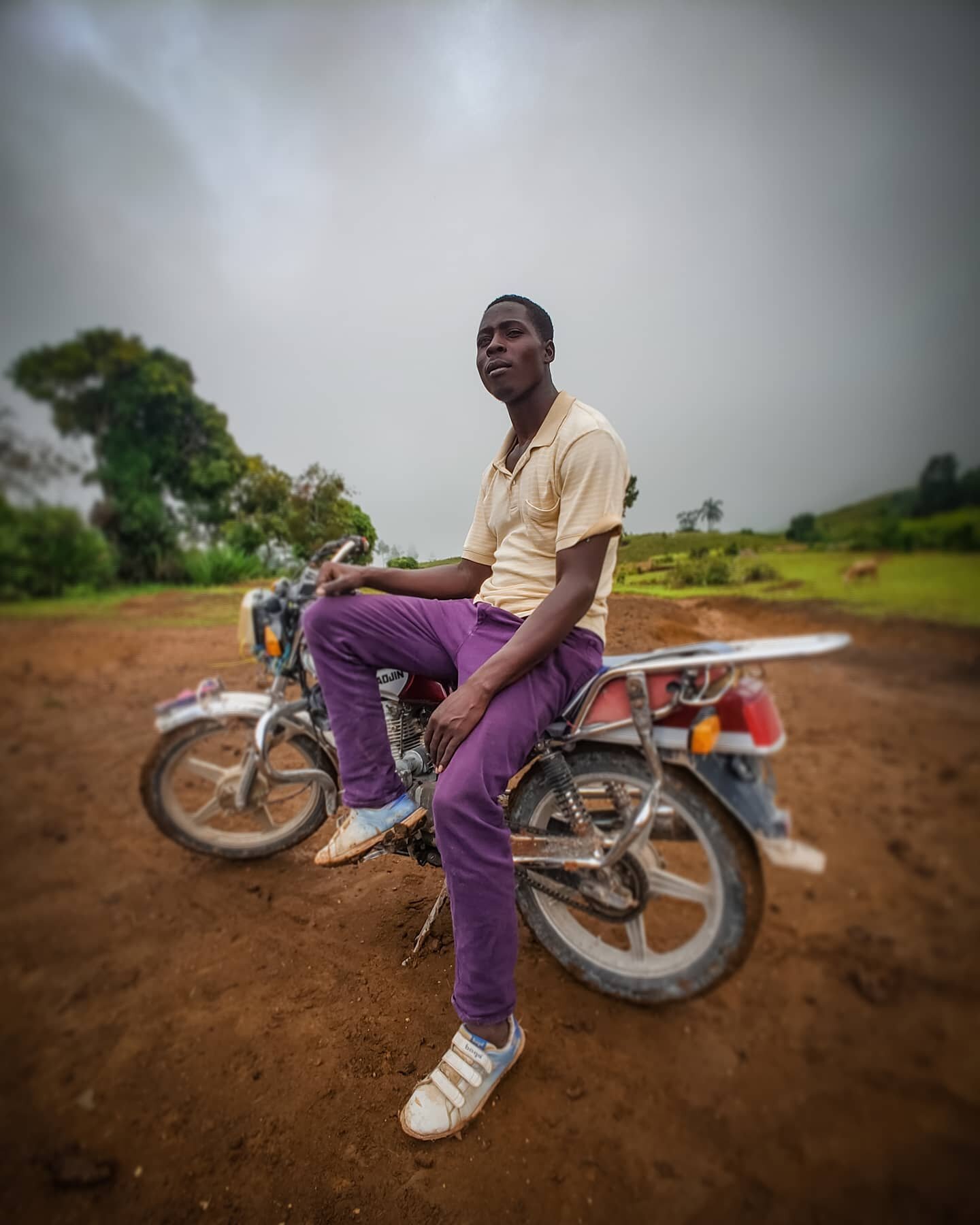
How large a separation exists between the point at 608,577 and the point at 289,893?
2.02 metres

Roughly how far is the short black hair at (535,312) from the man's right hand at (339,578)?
93 centimetres

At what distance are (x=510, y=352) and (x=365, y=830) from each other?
1.55 metres

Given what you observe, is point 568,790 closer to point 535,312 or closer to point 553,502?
point 553,502

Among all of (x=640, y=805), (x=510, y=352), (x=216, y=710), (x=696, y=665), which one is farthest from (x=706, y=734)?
(x=216, y=710)

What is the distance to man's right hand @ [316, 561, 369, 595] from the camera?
1.57 meters

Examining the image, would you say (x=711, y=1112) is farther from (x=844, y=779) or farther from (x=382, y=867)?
(x=382, y=867)

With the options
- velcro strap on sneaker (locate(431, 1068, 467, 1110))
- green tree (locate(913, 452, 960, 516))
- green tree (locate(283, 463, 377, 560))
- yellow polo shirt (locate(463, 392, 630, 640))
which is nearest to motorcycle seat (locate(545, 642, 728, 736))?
yellow polo shirt (locate(463, 392, 630, 640))

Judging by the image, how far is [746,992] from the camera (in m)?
1.23

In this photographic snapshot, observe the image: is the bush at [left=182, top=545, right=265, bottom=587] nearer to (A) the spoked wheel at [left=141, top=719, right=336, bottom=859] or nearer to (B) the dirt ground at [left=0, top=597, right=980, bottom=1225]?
(A) the spoked wheel at [left=141, top=719, right=336, bottom=859]

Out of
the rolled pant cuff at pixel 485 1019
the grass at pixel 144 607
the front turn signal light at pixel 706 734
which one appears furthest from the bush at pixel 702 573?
the grass at pixel 144 607

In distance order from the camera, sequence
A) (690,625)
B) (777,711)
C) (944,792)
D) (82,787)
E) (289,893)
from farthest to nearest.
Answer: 1. (82,787)
2. (289,893)
3. (690,625)
4. (777,711)
5. (944,792)

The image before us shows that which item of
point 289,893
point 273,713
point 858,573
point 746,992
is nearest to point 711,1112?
point 746,992

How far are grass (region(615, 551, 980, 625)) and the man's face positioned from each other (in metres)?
0.82

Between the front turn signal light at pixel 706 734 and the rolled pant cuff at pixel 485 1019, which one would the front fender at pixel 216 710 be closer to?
the rolled pant cuff at pixel 485 1019
